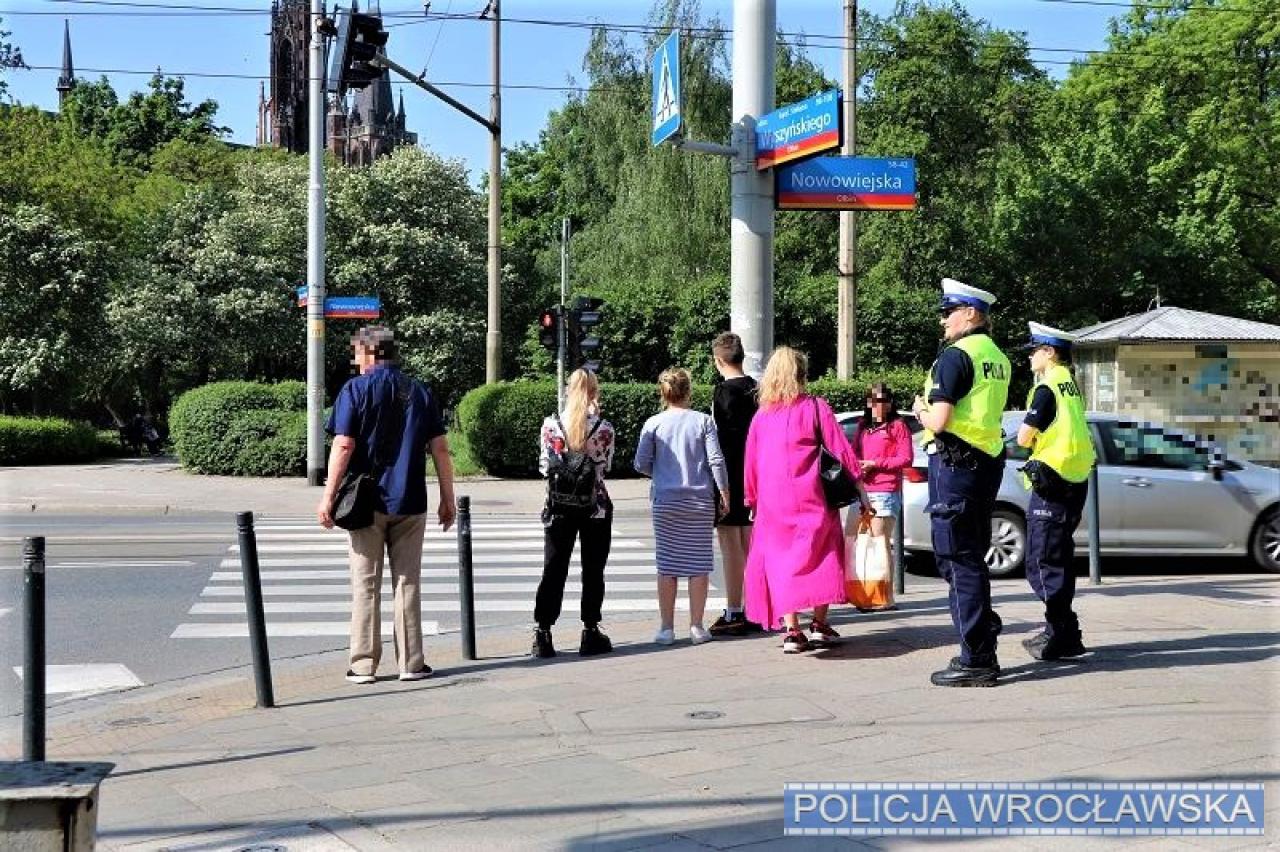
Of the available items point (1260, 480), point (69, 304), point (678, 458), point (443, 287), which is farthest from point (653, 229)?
point (678, 458)

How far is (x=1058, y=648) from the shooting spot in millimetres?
7656

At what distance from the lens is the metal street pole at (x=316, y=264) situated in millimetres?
23203

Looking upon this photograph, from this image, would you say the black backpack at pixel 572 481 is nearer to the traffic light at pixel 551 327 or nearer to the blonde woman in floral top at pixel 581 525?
the blonde woman in floral top at pixel 581 525

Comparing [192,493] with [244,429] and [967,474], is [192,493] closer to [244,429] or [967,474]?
[244,429]

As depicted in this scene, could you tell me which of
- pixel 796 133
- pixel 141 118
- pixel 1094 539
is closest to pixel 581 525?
pixel 796 133

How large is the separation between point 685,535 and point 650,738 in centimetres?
247

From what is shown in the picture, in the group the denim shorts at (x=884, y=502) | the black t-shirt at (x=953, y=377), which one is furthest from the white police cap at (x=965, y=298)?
the denim shorts at (x=884, y=502)

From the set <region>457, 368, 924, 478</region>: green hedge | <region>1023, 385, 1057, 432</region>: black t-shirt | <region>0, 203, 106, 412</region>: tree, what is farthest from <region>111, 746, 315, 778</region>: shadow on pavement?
<region>0, 203, 106, 412</region>: tree

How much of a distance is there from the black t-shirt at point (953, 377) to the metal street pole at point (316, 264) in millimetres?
17627

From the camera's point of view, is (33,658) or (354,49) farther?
(354,49)

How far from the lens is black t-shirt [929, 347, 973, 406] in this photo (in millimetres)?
A: 6938

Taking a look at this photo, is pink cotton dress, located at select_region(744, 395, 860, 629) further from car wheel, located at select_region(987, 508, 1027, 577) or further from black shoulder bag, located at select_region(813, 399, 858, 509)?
car wheel, located at select_region(987, 508, 1027, 577)

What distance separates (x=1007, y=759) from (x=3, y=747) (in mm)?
4667

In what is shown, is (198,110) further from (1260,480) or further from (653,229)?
(1260,480)
